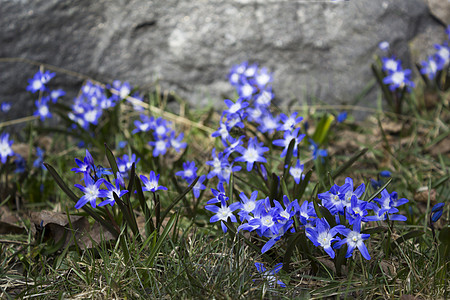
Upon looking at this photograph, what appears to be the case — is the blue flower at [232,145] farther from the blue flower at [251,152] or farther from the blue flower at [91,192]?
the blue flower at [91,192]

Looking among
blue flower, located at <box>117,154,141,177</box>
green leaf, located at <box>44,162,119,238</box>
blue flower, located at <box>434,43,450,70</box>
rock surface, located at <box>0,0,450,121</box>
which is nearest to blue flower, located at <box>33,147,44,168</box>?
rock surface, located at <box>0,0,450,121</box>

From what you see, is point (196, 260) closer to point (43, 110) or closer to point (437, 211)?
point (437, 211)

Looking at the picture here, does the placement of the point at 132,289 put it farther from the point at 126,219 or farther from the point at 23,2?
the point at 23,2

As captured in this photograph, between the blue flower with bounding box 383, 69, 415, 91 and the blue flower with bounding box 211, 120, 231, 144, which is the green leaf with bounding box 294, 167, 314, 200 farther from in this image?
the blue flower with bounding box 383, 69, 415, 91

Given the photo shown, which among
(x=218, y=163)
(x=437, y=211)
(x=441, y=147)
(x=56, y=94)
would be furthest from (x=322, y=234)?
(x=56, y=94)

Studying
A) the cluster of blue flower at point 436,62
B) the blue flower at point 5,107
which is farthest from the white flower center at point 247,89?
the blue flower at point 5,107
